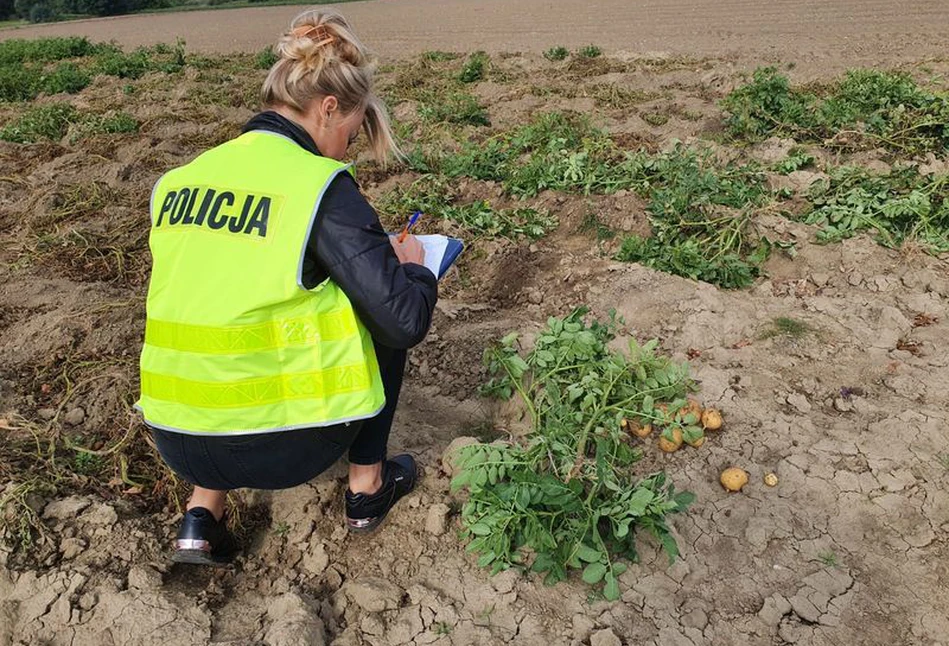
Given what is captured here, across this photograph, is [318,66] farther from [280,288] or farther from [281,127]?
[280,288]

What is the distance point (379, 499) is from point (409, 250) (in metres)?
0.90

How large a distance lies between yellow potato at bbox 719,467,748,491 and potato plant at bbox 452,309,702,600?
0.63 ft

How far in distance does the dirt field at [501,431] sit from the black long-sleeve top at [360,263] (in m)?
0.86

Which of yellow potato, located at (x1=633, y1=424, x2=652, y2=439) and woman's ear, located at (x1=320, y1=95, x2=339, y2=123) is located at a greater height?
woman's ear, located at (x1=320, y1=95, x2=339, y2=123)

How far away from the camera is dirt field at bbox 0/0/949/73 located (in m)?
8.91

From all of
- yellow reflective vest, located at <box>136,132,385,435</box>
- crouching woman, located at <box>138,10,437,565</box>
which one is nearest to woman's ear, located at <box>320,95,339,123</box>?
crouching woman, located at <box>138,10,437,565</box>

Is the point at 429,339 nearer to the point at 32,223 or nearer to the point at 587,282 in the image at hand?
the point at 587,282


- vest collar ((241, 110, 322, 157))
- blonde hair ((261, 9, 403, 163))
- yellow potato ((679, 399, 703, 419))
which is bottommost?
yellow potato ((679, 399, 703, 419))

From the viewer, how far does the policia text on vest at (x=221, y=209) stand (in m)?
1.85

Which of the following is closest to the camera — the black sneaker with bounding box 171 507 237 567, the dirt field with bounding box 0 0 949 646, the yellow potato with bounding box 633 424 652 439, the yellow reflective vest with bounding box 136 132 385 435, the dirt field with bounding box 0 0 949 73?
the yellow reflective vest with bounding box 136 132 385 435

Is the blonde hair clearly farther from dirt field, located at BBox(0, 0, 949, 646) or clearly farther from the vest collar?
dirt field, located at BBox(0, 0, 949, 646)

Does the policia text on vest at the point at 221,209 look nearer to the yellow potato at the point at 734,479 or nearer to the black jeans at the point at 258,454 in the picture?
the black jeans at the point at 258,454

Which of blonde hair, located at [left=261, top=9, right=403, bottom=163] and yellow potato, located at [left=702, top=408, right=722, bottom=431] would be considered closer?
blonde hair, located at [left=261, top=9, right=403, bottom=163]

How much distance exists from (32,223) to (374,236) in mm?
4460
